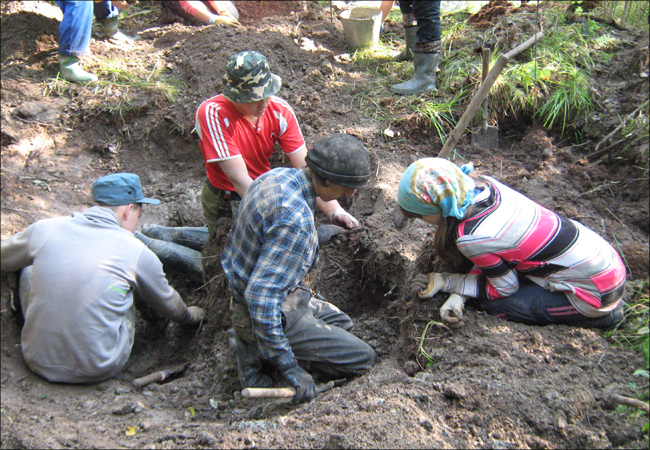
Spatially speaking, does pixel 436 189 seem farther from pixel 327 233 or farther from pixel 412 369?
pixel 327 233

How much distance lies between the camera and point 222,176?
3518 millimetres

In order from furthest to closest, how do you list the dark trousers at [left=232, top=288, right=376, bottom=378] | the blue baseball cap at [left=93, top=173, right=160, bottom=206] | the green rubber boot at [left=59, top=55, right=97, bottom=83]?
the green rubber boot at [left=59, top=55, right=97, bottom=83] → the blue baseball cap at [left=93, top=173, right=160, bottom=206] → the dark trousers at [left=232, top=288, right=376, bottom=378]

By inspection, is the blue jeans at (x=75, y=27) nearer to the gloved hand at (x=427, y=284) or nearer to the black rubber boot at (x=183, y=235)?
the black rubber boot at (x=183, y=235)

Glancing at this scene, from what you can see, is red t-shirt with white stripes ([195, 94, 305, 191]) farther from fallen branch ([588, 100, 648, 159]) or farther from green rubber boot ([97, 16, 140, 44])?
green rubber boot ([97, 16, 140, 44])

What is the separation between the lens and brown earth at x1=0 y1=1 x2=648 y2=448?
2.07 m

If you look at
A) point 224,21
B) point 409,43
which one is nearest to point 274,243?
point 409,43

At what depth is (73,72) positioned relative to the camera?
4.92 meters

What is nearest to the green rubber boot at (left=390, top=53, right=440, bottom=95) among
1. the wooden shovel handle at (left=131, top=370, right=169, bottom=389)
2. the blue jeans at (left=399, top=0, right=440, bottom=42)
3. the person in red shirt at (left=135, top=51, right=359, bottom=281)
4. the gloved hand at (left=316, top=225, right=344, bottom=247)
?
the blue jeans at (left=399, top=0, right=440, bottom=42)

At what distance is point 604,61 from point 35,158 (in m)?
5.91

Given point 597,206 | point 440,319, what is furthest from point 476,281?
point 597,206

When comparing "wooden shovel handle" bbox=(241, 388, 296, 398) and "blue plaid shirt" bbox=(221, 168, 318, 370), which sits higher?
"blue plaid shirt" bbox=(221, 168, 318, 370)

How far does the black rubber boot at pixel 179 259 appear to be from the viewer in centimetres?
385

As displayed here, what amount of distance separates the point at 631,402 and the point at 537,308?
66 cm

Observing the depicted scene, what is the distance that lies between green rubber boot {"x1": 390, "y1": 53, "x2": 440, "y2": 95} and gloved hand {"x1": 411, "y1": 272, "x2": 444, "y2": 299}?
8.33 feet
